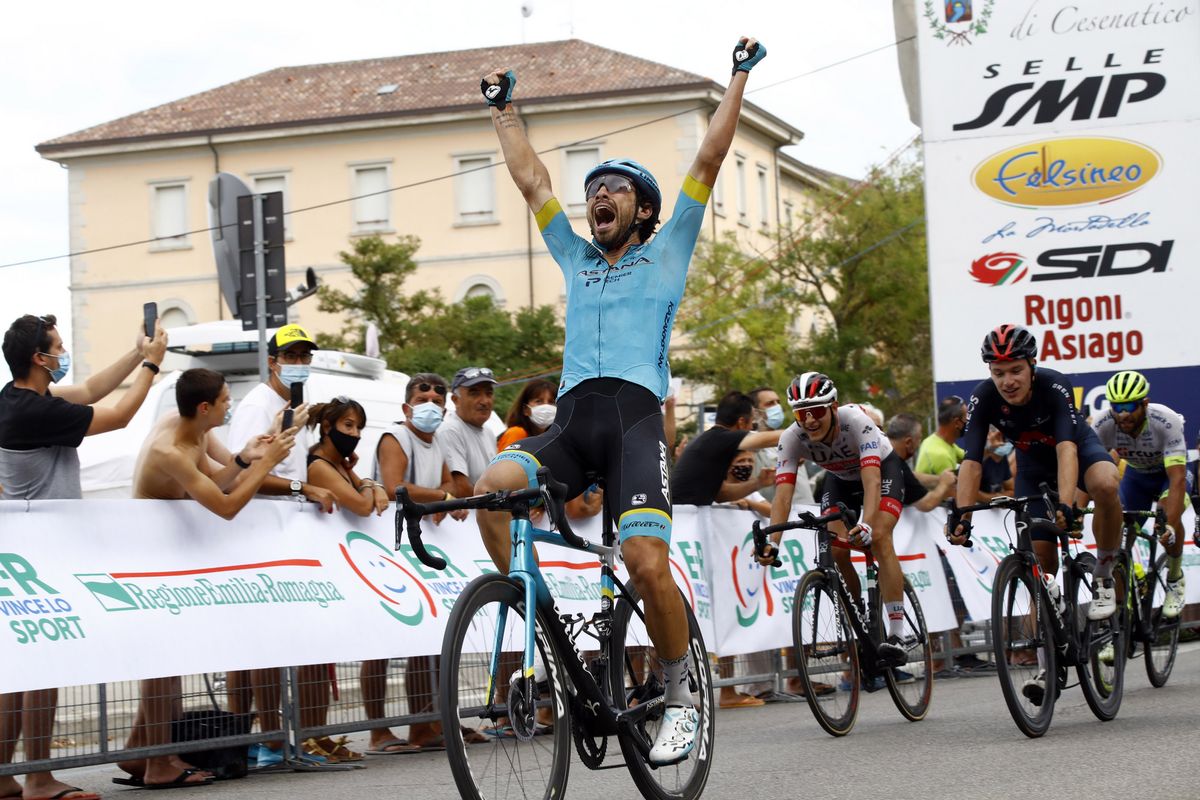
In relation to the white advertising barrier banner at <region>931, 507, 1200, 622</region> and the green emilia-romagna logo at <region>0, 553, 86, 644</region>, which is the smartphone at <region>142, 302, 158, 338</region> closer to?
the green emilia-romagna logo at <region>0, 553, 86, 644</region>

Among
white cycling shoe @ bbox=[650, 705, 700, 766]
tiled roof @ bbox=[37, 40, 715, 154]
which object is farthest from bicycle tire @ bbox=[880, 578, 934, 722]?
tiled roof @ bbox=[37, 40, 715, 154]

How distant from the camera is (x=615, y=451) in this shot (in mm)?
6707

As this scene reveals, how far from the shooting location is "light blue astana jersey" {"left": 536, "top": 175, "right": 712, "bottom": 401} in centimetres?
680

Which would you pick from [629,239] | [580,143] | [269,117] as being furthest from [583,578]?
[269,117]

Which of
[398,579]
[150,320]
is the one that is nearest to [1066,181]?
[398,579]

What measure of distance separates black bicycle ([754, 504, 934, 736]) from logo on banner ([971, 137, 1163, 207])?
28.5 feet

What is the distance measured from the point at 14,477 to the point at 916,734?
492cm

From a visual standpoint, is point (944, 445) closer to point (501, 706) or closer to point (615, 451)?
point (615, 451)

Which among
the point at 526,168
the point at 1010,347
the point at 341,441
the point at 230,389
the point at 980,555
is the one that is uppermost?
the point at 526,168

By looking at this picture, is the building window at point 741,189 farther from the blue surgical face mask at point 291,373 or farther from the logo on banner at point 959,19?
the blue surgical face mask at point 291,373

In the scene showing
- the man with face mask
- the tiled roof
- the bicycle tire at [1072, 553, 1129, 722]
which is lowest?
the bicycle tire at [1072, 553, 1129, 722]

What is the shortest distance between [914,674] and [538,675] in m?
5.39

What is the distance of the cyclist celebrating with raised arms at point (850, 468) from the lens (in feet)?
35.5

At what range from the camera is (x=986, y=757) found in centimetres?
862
